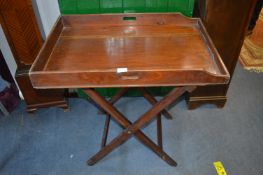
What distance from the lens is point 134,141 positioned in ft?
5.46

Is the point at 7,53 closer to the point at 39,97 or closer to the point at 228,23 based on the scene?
the point at 39,97

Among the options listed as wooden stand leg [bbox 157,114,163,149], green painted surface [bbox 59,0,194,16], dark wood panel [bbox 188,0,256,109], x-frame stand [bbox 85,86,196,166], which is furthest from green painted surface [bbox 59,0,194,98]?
wooden stand leg [bbox 157,114,163,149]

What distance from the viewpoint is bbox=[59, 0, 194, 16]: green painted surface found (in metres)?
1.48

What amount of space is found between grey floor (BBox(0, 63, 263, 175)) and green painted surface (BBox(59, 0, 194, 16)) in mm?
823

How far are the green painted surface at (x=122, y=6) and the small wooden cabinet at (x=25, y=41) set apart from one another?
236 mm

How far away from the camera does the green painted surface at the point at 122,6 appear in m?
1.48

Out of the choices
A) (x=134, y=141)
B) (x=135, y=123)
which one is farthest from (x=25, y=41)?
(x=134, y=141)

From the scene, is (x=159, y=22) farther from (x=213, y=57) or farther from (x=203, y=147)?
(x=203, y=147)

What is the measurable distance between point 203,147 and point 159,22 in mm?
943

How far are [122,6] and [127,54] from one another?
1.63ft

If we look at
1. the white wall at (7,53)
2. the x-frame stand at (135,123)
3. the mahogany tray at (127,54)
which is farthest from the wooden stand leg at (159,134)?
the white wall at (7,53)

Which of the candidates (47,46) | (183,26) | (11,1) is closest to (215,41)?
(183,26)

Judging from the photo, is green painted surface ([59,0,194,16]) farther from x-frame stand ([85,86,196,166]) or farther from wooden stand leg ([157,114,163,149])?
wooden stand leg ([157,114,163,149])

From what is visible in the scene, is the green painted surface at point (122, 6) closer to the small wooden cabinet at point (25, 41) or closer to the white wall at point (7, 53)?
the small wooden cabinet at point (25, 41)
